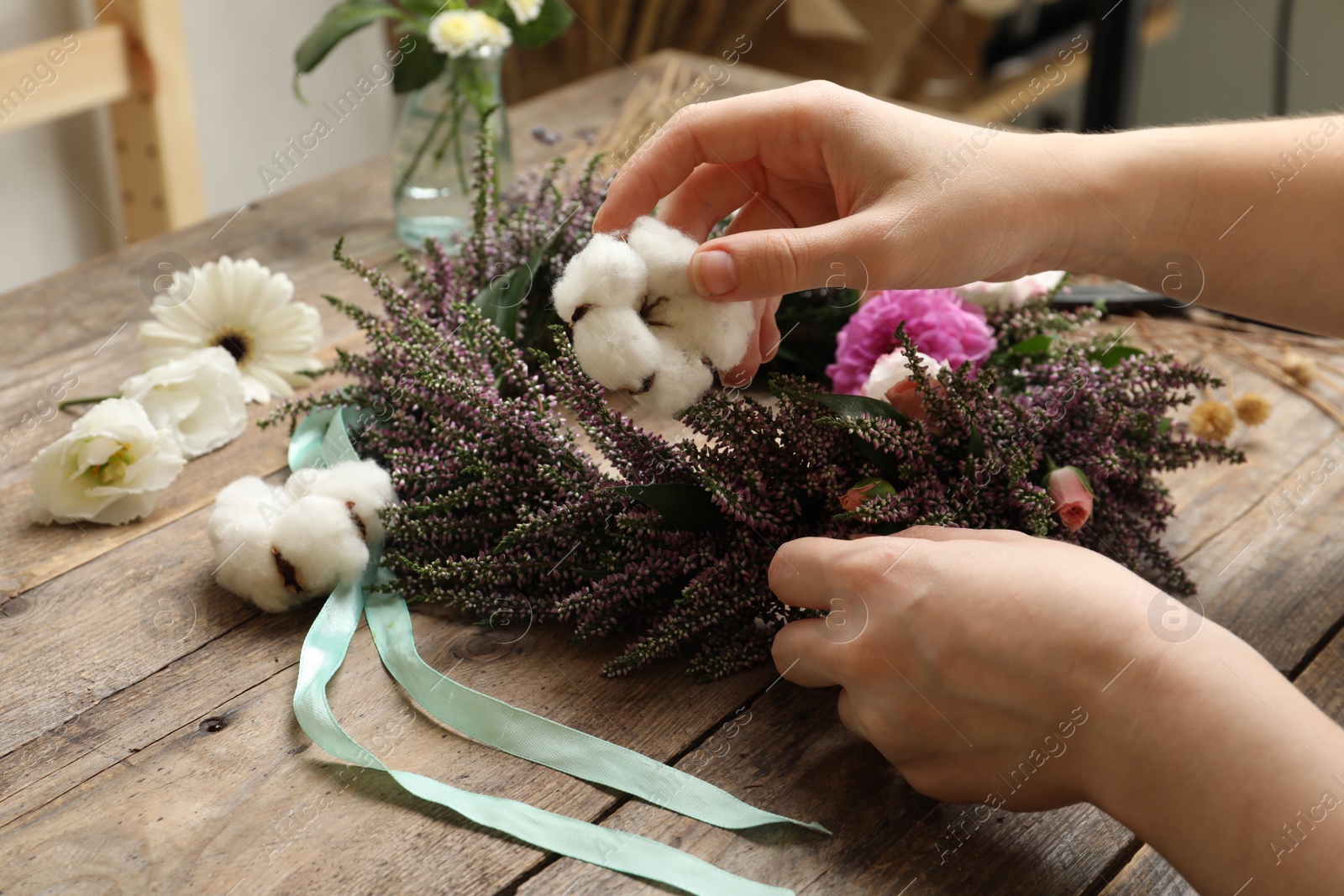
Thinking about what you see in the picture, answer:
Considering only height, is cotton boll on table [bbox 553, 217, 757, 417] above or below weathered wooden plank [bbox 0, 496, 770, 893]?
above

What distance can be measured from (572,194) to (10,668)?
27.1 inches

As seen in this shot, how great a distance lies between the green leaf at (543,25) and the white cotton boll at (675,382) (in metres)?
0.76

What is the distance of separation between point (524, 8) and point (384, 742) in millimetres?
946

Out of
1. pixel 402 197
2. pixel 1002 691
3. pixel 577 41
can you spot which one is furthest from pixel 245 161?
pixel 1002 691

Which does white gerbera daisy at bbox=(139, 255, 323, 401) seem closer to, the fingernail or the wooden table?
the wooden table

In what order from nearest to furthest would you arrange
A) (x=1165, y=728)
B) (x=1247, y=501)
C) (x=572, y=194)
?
(x=1165, y=728) < (x=1247, y=501) < (x=572, y=194)

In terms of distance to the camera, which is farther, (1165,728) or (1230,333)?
(1230,333)

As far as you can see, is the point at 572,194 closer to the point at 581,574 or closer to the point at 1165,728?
the point at 581,574

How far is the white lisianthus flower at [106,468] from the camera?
0.91 m

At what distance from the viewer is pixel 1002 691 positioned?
25.2 inches

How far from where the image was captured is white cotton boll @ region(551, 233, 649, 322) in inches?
29.3

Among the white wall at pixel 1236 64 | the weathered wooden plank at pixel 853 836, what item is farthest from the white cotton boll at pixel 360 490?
the white wall at pixel 1236 64

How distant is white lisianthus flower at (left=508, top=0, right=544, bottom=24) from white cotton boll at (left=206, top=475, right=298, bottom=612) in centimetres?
72

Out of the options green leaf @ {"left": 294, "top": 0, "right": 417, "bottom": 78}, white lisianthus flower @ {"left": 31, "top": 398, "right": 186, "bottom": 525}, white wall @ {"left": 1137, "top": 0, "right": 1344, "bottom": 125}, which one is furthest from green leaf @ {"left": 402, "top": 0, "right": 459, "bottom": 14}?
white wall @ {"left": 1137, "top": 0, "right": 1344, "bottom": 125}
